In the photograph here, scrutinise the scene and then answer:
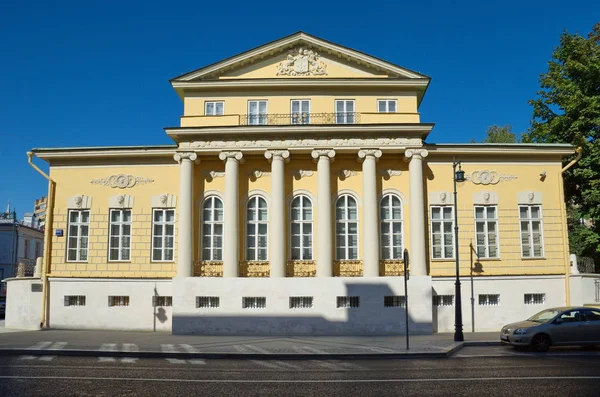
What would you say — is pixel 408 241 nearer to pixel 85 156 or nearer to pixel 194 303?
pixel 194 303

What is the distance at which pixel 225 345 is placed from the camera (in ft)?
63.9

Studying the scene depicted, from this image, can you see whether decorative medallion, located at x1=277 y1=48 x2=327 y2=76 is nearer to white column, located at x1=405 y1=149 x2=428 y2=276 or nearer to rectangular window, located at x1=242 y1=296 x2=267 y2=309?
white column, located at x1=405 y1=149 x2=428 y2=276

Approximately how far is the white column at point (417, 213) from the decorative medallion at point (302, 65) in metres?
6.06

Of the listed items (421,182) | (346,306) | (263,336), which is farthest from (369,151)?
(263,336)

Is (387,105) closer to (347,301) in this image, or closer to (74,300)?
(347,301)

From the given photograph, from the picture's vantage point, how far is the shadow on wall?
23203 mm

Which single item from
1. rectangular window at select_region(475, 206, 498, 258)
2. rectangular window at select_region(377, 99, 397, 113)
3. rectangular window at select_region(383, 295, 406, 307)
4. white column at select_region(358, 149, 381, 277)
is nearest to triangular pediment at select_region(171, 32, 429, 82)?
rectangular window at select_region(377, 99, 397, 113)

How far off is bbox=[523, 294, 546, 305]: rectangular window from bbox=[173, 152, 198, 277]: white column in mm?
15341

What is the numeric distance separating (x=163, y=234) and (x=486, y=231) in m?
15.3

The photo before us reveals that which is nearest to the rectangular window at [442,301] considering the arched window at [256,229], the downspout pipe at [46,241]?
the arched window at [256,229]

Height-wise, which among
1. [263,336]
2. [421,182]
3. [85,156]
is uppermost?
[85,156]

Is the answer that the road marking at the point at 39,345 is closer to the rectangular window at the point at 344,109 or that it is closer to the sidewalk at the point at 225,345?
the sidewalk at the point at 225,345

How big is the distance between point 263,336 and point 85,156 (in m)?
12.2

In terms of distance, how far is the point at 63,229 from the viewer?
1017 inches
